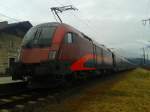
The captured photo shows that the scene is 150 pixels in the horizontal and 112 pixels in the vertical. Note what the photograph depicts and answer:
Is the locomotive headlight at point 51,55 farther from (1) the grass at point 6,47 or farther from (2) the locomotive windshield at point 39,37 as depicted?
(1) the grass at point 6,47

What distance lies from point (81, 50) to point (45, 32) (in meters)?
2.00

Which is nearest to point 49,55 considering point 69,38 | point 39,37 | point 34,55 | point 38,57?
point 38,57

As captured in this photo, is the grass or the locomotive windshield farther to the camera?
the grass

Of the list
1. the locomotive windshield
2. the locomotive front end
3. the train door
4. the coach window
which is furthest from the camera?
the coach window

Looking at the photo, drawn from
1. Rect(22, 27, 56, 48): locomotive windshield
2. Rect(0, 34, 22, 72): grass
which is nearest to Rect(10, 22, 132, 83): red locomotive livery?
Rect(22, 27, 56, 48): locomotive windshield

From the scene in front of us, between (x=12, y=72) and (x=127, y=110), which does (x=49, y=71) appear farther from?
(x=127, y=110)

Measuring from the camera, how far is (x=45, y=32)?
39.5 feet

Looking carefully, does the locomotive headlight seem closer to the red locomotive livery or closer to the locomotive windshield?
the red locomotive livery

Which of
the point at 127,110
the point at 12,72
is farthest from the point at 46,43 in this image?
the point at 127,110

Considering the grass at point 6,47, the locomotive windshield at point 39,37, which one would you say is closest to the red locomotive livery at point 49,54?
the locomotive windshield at point 39,37

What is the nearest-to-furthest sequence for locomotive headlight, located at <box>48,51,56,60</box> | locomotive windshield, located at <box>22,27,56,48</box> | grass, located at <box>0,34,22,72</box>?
locomotive headlight, located at <box>48,51,56,60</box>
locomotive windshield, located at <box>22,27,56,48</box>
grass, located at <box>0,34,22,72</box>

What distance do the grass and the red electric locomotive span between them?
57.0 ft

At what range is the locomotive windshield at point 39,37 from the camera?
37.9 ft

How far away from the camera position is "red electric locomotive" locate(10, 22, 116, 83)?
1071 centimetres
